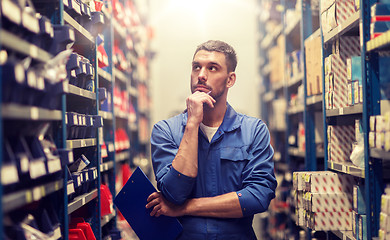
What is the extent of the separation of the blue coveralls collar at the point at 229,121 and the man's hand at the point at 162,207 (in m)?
0.49

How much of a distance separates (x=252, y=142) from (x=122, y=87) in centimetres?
294

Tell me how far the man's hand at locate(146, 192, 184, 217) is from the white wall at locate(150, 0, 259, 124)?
576 cm

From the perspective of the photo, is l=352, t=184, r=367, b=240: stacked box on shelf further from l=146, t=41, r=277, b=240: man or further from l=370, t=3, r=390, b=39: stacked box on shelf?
l=370, t=3, r=390, b=39: stacked box on shelf

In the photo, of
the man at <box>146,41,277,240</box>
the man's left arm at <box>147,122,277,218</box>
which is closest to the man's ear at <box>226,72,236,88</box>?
the man at <box>146,41,277,240</box>

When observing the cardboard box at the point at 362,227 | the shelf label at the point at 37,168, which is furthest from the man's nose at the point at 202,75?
the cardboard box at the point at 362,227

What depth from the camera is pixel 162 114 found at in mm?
8250

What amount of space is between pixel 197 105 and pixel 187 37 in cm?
593

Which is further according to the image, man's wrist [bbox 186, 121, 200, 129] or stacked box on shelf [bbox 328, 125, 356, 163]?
stacked box on shelf [bbox 328, 125, 356, 163]

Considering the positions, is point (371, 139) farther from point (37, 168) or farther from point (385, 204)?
point (37, 168)

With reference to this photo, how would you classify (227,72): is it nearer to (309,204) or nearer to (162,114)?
(309,204)

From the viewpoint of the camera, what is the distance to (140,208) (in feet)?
8.25

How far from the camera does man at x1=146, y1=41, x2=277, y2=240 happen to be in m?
2.37

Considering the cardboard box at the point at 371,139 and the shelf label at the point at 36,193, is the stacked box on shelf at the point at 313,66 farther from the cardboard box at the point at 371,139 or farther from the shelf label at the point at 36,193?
the shelf label at the point at 36,193

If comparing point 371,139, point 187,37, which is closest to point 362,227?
point 371,139
